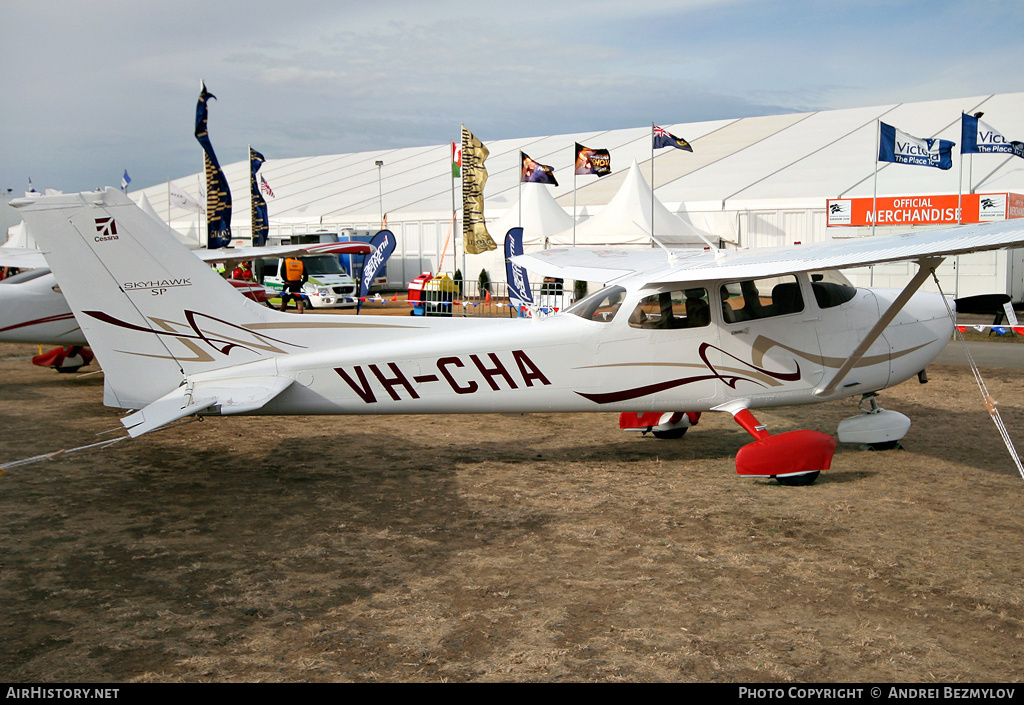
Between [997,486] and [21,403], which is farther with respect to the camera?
[21,403]

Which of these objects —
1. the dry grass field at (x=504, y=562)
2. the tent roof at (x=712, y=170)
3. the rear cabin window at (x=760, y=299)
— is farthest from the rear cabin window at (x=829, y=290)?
the tent roof at (x=712, y=170)

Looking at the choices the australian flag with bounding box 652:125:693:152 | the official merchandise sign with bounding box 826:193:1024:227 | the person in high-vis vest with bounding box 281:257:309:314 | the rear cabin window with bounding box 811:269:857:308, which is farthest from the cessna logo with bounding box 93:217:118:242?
the official merchandise sign with bounding box 826:193:1024:227

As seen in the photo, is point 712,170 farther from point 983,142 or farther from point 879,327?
point 879,327

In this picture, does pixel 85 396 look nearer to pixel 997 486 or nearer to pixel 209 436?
pixel 209 436

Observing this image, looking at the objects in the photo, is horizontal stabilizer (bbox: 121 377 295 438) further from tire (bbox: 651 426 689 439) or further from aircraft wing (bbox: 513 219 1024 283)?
tire (bbox: 651 426 689 439)

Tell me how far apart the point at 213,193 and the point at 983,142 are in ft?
74.5

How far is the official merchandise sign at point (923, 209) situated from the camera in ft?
68.7

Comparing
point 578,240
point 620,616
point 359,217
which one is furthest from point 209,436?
point 359,217

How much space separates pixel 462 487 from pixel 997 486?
492 cm

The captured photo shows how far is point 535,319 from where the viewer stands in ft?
26.0

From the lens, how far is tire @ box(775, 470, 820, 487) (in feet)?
23.6

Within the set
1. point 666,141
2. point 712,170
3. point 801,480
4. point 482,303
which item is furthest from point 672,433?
point 712,170
